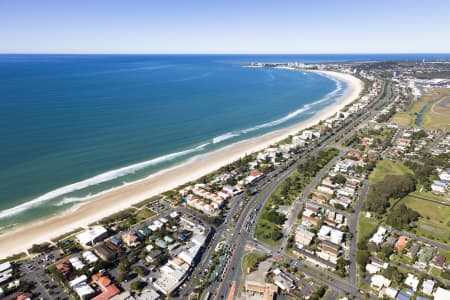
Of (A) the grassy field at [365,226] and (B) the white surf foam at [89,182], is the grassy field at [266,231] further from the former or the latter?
(B) the white surf foam at [89,182]

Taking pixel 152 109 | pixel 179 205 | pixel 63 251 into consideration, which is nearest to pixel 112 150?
pixel 179 205

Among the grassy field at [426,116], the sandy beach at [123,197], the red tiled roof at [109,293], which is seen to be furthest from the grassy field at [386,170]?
the red tiled roof at [109,293]

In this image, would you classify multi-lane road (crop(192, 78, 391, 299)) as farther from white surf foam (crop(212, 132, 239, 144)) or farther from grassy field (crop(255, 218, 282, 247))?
white surf foam (crop(212, 132, 239, 144))

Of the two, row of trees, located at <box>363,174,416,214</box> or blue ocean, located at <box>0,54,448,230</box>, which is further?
blue ocean, located at <box>0,54,448,230</box>

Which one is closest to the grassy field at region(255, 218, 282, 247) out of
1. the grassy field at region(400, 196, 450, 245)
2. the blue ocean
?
the grassy field at region(400, 196, 450, 245)

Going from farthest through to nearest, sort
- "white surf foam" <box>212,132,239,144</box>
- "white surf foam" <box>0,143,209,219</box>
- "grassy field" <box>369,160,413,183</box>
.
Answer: "white surf foam" <box>212,132,239,144</box> < "grassy field" <box>369,160,413,183</box> < "white surf foam" <box>0,143,209,219</box>

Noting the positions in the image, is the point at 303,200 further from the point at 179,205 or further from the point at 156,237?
the point at 156,237
